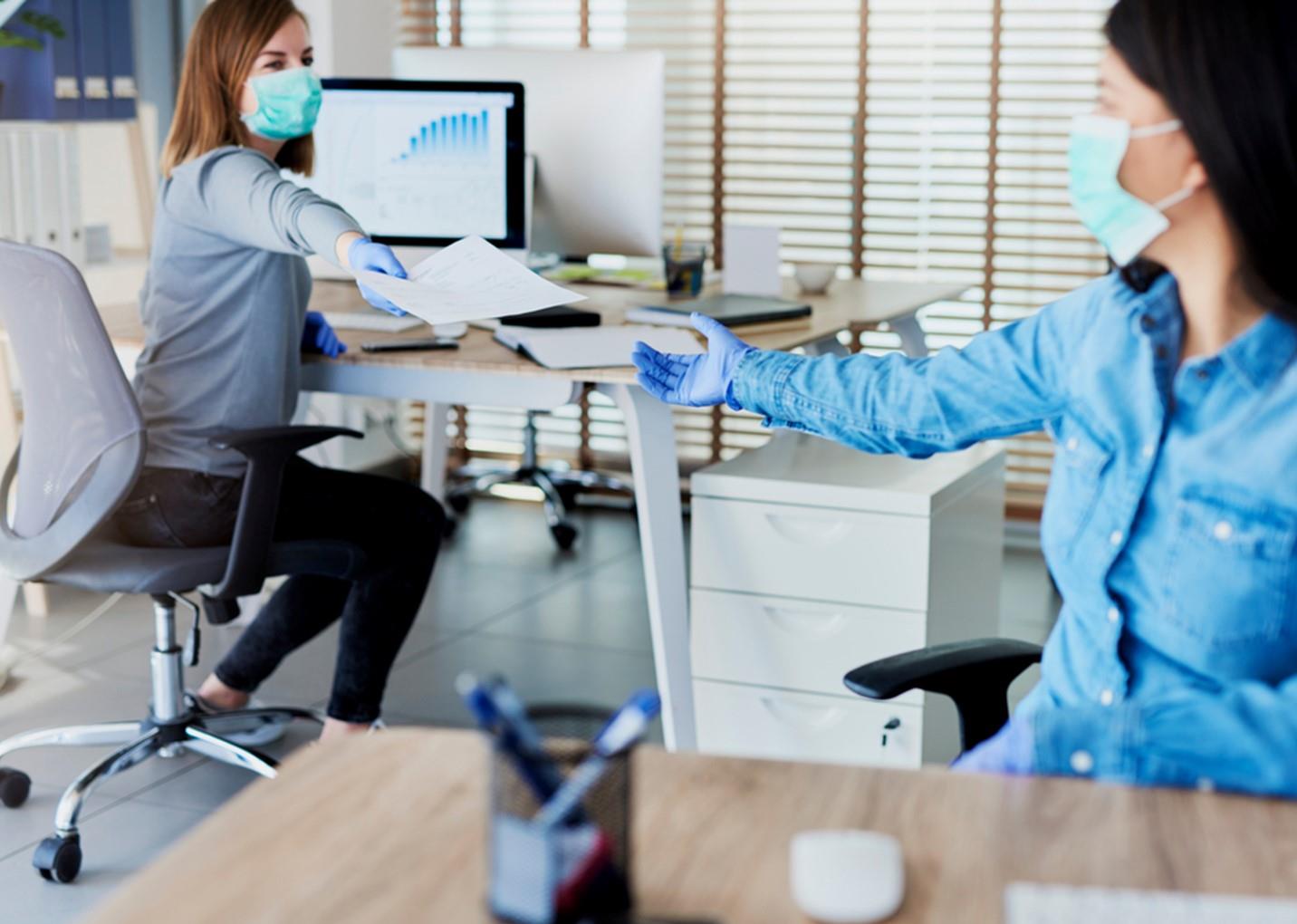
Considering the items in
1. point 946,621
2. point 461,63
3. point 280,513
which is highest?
point 461,63

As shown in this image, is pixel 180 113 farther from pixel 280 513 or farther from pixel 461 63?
pixel 461 63

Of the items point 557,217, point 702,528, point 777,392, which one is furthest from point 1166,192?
point 557,217

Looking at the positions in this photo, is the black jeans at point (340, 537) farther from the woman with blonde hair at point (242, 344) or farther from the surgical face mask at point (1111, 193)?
the surgical face mask at point (1111, 193)

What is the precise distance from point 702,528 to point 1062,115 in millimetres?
2373

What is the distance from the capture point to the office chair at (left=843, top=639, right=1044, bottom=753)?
1.57m

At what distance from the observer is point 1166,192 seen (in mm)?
1348

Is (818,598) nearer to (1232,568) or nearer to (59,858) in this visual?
(59,858)

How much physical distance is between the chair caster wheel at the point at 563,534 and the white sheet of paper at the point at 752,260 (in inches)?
48.2

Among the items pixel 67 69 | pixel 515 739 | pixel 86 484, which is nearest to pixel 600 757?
pixel 515 739

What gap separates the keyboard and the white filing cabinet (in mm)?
1637

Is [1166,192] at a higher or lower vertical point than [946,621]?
higher

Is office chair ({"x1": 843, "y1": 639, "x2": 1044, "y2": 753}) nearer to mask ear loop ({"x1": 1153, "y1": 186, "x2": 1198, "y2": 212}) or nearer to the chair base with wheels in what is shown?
mask ear loop ({"x1": 1153, "y1": 186, "x2": 1198, "y2": 212})

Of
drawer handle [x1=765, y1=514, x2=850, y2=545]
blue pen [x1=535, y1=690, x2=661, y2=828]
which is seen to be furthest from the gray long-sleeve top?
blue pen [x1=535, y1=690, x2=661, y2=828]

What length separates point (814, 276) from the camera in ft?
11.6
